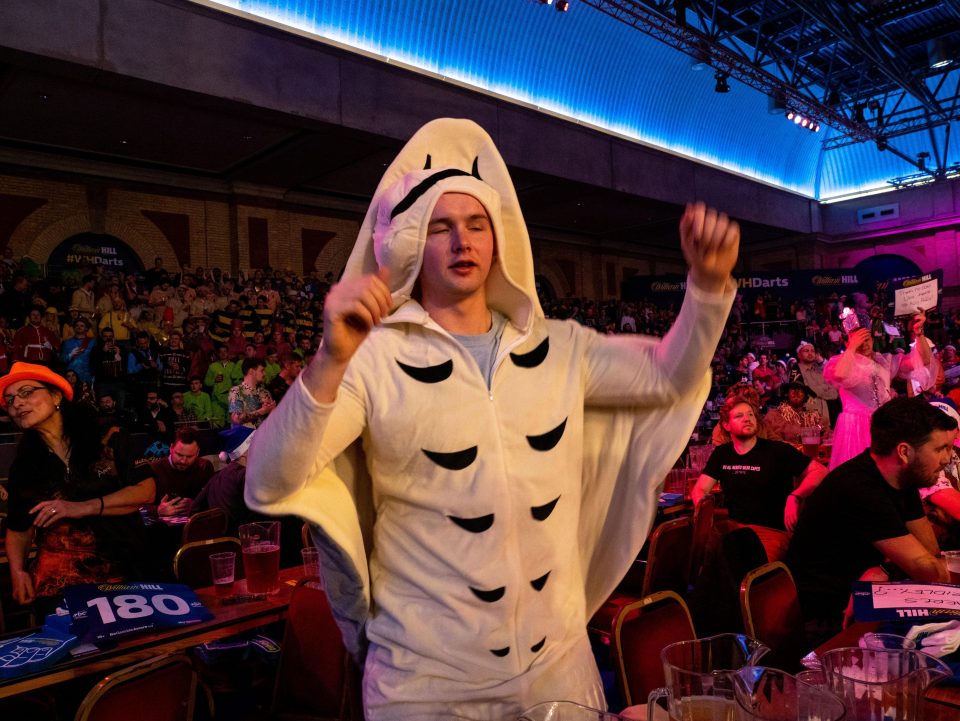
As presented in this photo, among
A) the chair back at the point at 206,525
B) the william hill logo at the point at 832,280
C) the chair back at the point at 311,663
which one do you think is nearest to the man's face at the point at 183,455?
the chair back at the point at 206,525

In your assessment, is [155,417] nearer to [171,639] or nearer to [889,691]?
[171,639]

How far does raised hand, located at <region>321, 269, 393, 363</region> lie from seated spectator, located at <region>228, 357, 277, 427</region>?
5849 mm

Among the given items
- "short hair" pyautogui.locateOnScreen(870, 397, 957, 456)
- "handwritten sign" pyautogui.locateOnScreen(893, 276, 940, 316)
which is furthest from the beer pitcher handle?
"handwritten sign" pyautogui.locateOnScreen(893, 276, 940, 316)

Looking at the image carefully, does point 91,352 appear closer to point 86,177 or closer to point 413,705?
point 86,177

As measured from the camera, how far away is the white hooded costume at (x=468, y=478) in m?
1.43

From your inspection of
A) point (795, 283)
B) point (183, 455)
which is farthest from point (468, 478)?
point (795, 283)

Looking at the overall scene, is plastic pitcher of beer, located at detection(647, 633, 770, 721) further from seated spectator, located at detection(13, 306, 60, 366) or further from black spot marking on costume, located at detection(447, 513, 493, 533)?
seated spectator, located at detection(13, 306, 60, 366)

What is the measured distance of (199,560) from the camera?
364cm

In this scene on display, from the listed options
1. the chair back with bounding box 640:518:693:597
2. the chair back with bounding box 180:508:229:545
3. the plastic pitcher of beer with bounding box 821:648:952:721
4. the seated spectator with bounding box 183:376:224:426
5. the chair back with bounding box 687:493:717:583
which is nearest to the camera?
the plastic pitcher of beer with bounding box 821:648:952:721

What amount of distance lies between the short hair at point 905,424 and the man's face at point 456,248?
2089 millimetres

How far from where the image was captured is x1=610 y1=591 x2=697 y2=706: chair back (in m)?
2.17

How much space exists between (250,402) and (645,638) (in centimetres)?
556

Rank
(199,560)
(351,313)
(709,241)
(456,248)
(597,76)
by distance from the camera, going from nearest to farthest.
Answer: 1. (351,313)
2. (709,241)
3. (456,248)
4. (199,560)
5. (597,76)

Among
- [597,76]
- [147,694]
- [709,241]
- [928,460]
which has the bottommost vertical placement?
[147,694]
